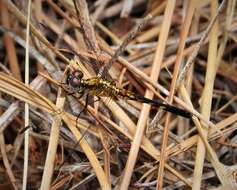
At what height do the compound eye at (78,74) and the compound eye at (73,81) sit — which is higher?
the compound eye at (78,74)

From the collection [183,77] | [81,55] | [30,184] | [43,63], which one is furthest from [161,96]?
[30,184]

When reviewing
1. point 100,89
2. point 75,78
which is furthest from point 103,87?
point 75,78

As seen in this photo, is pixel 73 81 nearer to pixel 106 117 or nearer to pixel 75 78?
pixel 75 78

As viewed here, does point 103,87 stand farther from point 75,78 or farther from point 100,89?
point 75,78

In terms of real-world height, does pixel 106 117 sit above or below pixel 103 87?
below

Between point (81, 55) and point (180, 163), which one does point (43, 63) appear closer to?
point (81, 55)
